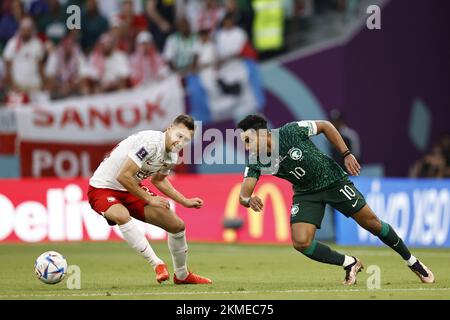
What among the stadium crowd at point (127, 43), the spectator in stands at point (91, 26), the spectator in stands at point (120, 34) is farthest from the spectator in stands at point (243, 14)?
the spectator in stands at point (91, 26)

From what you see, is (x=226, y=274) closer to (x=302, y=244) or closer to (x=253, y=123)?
(x=302, y=244)

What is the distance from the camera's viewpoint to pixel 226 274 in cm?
1483

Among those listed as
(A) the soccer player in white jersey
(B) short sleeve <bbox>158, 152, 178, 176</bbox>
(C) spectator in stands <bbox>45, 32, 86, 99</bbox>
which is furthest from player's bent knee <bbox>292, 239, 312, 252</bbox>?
(C) spectator in stands <bbox>45, 32, 86, 99</bbox>

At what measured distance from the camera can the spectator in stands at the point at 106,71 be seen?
25391 millimetres

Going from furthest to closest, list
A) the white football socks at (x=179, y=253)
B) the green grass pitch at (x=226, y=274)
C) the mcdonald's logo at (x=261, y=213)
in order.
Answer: the mcdonald's logo at (x=261, y=213) < the white football socks at (x=179, y=253) < the green grass pitch at (x=226, y=274)

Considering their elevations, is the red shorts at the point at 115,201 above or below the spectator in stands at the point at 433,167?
above

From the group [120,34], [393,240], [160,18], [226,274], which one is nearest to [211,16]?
[160,18]

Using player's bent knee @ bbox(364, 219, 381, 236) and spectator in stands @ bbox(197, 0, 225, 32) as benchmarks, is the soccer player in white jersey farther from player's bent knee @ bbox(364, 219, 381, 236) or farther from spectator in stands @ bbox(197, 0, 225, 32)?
spectator in stands @ bbox(197, 0, 225, 32)

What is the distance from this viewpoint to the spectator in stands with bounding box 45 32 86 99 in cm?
2552

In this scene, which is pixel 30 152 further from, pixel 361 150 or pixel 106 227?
pixel 361 150

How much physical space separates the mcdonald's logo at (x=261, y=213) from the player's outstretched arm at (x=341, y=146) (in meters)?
7.98

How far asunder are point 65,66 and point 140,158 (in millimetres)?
13344

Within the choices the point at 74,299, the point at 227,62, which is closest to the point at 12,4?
the point at 227,62

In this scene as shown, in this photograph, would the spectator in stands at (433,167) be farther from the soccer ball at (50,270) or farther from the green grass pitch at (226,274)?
the soccer ball at (50,270)
